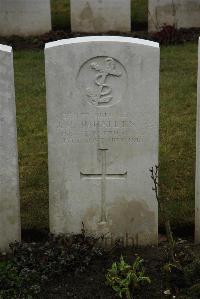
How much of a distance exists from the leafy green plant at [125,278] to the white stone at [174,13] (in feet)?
28.7

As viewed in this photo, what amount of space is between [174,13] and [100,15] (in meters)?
1.41

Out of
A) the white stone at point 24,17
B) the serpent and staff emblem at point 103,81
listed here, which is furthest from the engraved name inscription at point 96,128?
the white stone at point 24,17

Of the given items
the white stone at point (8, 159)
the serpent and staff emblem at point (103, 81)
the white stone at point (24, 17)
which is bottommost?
the white stone at point (8, 159)

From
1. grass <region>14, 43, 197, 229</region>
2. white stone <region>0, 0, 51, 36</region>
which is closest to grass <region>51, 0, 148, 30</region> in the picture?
white stone <region>0, 0, 51, 36</region>

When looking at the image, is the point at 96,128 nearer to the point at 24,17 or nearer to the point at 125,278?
the point at 125,278

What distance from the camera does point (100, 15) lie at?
1374 centimetres

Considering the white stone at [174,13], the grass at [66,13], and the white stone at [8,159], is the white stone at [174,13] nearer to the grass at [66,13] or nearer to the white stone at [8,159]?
the grass at [66,13]

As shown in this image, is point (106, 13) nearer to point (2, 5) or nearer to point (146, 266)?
point (2, 5)

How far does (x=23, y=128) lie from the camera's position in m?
8.91

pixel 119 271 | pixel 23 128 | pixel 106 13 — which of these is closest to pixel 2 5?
pixel 106 13

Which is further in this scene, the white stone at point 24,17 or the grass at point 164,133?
the white stone at point 24,17

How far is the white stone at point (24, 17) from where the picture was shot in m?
13.5

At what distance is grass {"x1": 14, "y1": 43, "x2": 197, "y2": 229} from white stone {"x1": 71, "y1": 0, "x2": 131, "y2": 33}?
147 centimetres

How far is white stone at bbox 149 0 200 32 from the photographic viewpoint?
1363 cm
